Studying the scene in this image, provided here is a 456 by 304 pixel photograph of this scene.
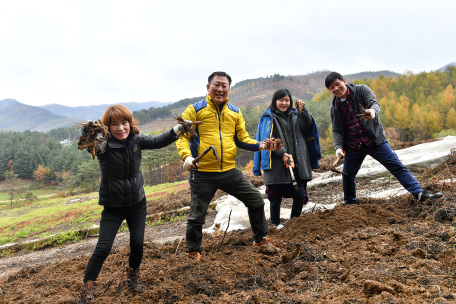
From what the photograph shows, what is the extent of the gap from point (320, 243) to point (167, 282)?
1653mm

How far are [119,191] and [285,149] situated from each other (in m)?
2.35

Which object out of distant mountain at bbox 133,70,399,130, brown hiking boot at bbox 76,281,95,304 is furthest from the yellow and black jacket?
distant mountain at bbox 133,70,399,130

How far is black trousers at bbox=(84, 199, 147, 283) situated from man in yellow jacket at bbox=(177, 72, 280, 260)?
0.70 m

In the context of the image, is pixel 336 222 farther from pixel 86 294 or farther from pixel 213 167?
pixel 86 294

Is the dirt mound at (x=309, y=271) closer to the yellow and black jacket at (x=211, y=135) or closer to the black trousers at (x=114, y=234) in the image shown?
the black trousers at (x=114, y=234)

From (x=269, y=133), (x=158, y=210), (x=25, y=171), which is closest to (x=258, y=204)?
(x=269, y=133)

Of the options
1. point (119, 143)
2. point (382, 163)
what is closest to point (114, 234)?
point (119, 143)

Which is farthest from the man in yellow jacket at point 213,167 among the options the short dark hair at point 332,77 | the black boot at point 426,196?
the black boot at point 426,196

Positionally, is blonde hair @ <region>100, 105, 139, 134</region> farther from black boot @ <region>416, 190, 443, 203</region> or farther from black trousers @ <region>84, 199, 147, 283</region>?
black boot @ <region>416, 190, 443, 203</region>

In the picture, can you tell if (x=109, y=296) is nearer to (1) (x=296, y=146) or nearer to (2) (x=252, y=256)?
(2) (x=252, y=256)

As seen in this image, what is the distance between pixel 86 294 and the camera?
232cm

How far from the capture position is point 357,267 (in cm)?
213

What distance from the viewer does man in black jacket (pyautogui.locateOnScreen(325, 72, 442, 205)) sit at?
12.4 ft

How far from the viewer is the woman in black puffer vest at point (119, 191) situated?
2395mm
